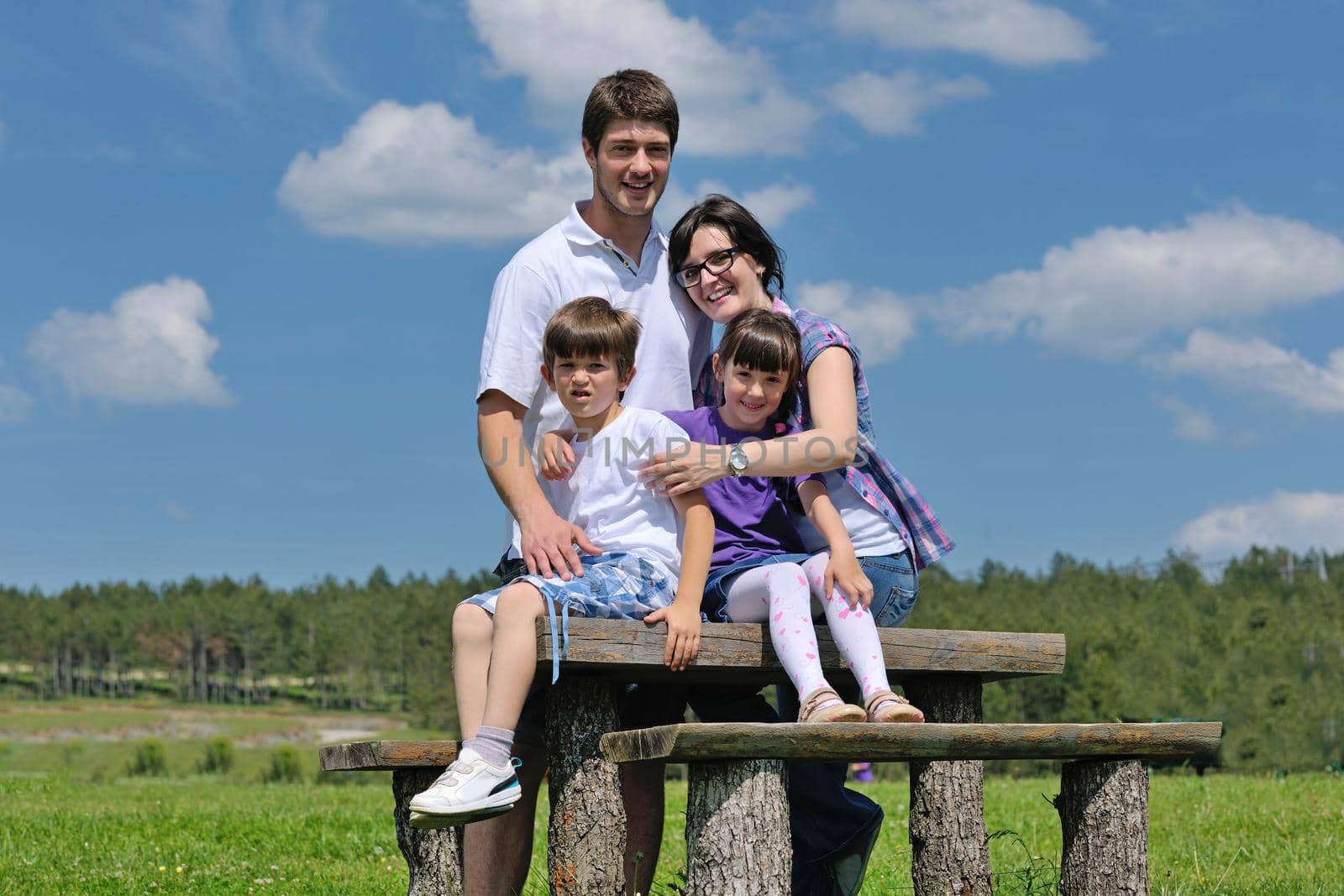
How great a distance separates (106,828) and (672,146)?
6.86 m

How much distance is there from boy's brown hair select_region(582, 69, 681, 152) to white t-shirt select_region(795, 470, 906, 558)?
1.49 meters

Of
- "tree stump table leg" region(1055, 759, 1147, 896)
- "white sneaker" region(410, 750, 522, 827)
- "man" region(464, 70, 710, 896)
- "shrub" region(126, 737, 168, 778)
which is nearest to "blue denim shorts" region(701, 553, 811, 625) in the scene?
"man" region(464, 70, 710, 896)

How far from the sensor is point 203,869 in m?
7.49

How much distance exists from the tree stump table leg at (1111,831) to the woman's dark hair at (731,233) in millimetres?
2093

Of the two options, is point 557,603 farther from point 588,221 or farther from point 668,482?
point 588,221

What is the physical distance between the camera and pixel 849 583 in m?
4.22

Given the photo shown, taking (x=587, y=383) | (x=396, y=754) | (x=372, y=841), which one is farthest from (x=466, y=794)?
(x=372, y=841)

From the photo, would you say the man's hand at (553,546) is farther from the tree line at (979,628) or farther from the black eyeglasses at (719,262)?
the tree line at (979,628)

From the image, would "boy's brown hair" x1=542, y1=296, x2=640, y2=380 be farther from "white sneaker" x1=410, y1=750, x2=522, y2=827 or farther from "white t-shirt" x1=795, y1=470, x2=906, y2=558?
"white sneaker" x1=410, y1=750, x2=522, y2=827

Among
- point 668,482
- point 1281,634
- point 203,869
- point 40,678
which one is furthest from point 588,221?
point 40,678

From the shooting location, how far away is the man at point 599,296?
15.4ft

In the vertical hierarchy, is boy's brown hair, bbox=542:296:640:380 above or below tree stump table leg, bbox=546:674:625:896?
above

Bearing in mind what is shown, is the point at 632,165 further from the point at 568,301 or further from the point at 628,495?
the point at 628,495

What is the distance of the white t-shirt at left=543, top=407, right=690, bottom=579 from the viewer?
4355 millimetres
